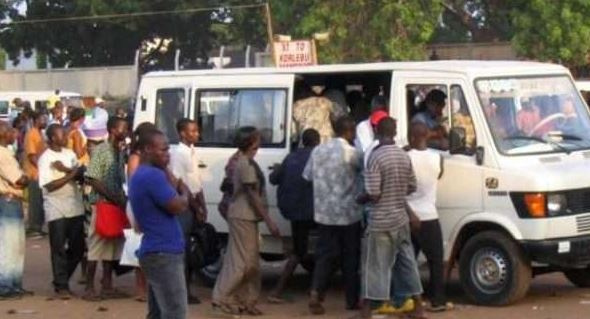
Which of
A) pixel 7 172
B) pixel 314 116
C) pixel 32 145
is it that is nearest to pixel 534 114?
pixel 314 116

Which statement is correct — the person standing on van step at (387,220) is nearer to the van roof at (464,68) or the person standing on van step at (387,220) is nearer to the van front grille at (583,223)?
the van roof at (464,68)

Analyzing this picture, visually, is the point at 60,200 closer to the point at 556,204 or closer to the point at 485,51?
the point at 556,204

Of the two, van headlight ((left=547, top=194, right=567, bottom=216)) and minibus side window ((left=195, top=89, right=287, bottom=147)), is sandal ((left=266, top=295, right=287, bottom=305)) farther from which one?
van headlight ((left=547, top=194, right=567, bottom=216))

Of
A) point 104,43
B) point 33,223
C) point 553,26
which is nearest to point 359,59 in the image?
point 553,26

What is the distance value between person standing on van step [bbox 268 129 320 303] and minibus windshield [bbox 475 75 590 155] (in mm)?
1640

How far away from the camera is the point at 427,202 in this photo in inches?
442

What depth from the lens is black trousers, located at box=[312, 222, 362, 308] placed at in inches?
452

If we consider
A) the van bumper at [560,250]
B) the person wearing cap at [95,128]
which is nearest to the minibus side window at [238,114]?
the person wearing cap at [95,128]

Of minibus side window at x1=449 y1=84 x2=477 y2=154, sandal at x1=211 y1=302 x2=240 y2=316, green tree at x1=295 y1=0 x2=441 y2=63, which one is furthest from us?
green tree at x1=295 y1=0 x2=441 y2=63

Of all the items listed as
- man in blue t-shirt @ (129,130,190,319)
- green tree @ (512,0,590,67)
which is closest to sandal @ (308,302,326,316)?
man in blue t-shirt @ (129,130,190,319)

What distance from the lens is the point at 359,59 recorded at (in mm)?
36938

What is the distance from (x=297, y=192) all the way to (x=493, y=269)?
190 cm

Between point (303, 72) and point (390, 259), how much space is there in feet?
8.68

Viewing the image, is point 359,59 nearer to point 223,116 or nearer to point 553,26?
point 553,26
